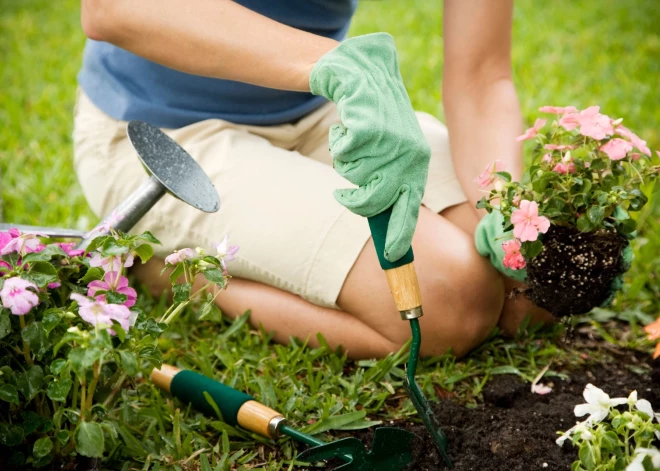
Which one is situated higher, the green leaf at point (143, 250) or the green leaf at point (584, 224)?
the green leaf at point (584, 224)

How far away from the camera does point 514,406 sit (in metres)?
1.51

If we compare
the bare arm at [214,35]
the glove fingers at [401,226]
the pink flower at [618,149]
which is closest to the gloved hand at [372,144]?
the glove fingers at [401,226]

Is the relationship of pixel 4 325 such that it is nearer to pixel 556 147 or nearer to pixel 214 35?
pixel 214 35

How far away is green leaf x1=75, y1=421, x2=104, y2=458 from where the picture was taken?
1.02m

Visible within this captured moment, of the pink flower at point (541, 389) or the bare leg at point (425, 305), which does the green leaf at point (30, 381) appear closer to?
the bare leg at point (425, 305)

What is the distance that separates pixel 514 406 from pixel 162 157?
870mm

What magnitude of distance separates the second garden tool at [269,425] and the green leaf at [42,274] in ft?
0.73

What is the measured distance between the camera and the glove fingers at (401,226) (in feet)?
4.10

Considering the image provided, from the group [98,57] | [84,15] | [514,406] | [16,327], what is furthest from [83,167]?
[514,406]

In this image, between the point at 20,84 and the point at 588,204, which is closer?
the point at 588,204

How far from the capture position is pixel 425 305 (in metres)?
1.62

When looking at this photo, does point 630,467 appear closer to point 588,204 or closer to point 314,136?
point 588,204

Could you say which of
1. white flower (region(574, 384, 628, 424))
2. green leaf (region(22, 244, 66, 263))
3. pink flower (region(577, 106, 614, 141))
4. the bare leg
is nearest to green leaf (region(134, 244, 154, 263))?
green leaf (region(22, 244, 66, 263))

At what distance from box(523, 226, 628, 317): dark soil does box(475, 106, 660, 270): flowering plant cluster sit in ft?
0.09
